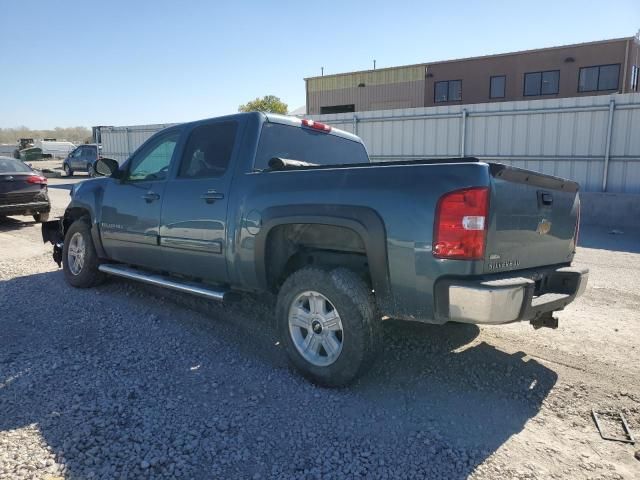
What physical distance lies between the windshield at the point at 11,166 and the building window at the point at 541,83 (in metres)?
26.9

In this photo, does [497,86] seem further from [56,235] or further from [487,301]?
[487,301]

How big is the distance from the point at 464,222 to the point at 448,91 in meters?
31.4

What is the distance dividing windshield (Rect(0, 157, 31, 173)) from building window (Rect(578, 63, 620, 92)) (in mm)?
27508

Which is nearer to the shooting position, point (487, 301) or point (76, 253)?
point (487, 301)

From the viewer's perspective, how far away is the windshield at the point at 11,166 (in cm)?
1119

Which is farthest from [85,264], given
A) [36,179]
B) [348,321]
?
[36,179]

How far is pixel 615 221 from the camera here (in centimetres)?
1157

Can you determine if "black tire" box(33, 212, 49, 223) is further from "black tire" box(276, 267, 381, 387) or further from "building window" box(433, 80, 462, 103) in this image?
"building window" box(433, 80, 462, 103)

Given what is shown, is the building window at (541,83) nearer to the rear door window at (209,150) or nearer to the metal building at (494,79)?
the metal building at (494,79)

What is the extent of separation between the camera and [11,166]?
11367 mm

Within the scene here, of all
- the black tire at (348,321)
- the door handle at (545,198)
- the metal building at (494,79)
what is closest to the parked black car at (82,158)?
the metal building at (494,79)

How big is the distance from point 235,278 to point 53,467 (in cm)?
194

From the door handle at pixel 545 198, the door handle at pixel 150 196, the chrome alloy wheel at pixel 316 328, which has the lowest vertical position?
the chrome alloy wheel at pixel 316 328

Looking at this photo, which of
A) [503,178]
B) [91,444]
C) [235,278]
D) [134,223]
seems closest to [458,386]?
[503,178]
